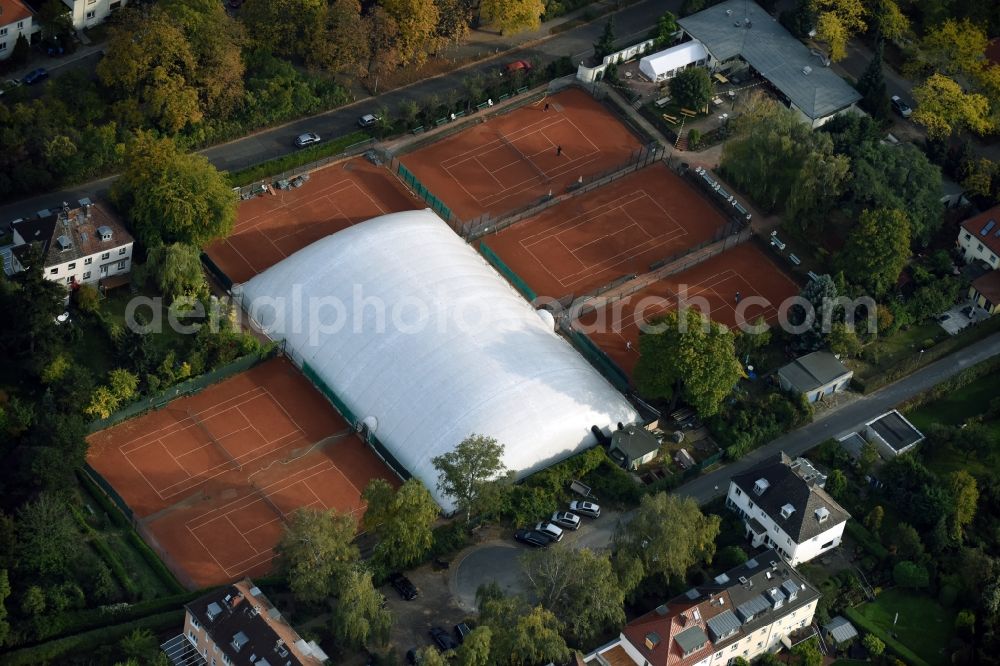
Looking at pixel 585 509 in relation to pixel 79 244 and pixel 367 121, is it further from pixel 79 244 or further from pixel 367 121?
pixel 367 121

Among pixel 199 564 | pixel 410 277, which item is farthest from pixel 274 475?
pixel 410 277

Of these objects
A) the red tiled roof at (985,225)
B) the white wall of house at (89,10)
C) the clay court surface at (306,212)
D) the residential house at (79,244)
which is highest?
the white wall of house at (89,10)

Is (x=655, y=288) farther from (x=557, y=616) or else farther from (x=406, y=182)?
(x=557, y=616)

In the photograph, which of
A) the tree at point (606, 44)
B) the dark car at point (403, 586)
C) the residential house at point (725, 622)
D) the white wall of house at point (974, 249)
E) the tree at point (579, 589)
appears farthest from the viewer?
the tree at point (606, 44)

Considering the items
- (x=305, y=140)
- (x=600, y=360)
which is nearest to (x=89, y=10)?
(x=305, y=140)

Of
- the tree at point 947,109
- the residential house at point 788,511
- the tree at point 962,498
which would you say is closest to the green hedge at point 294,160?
the tree at point 947,109

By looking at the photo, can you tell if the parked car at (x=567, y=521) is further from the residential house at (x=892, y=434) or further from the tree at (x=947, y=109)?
the tree at (x=947, y=109)
